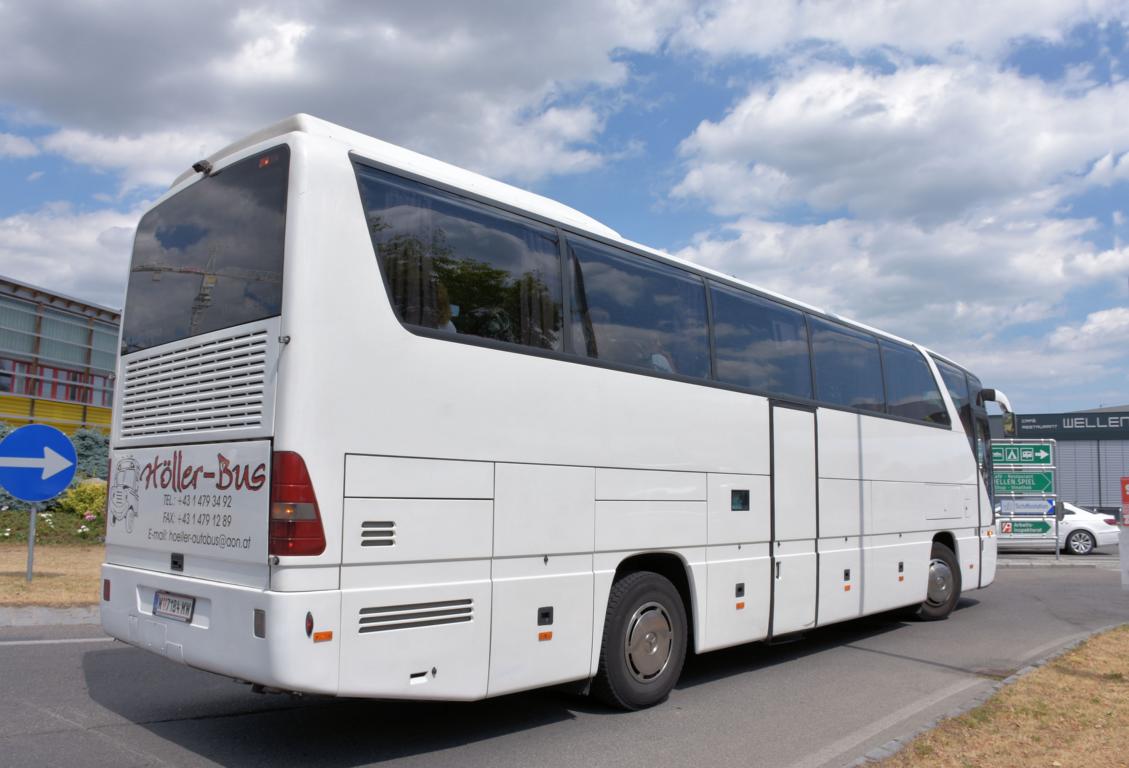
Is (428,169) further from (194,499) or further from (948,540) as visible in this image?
(948,540)

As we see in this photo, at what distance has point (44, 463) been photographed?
423 inches

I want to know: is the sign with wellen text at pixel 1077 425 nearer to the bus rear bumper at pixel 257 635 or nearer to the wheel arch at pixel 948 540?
the wheel arch at pixel 948 540

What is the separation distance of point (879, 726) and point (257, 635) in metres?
4.47

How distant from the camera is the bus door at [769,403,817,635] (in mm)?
8680

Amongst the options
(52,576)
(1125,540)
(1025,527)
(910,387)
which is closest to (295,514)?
(1125,540)

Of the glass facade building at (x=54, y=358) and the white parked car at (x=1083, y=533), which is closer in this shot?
the glass facade building at (x=54, y=358)

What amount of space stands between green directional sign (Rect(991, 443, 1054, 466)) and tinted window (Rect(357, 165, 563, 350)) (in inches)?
748

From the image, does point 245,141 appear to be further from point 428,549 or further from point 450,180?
point 428,549

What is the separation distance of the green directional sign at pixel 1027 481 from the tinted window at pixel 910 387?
11.0m

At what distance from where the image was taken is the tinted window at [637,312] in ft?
23.1

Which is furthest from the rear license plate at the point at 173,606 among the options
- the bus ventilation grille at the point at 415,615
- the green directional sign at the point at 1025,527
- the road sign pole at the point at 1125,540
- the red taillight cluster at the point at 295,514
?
the green directional sign at the point at 1025,527

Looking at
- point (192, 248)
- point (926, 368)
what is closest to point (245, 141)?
point (192, 248)

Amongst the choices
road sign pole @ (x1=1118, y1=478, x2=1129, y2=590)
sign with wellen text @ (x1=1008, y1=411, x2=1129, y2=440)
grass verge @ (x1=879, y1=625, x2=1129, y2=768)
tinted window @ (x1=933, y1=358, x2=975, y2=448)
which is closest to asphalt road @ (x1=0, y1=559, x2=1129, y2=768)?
grass verge @ (x1=879, y1=625, x2=1129, y2=768)

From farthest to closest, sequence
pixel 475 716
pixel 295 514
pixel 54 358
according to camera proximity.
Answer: pixel 54 358
pixel 475 716
pixel 295 514
